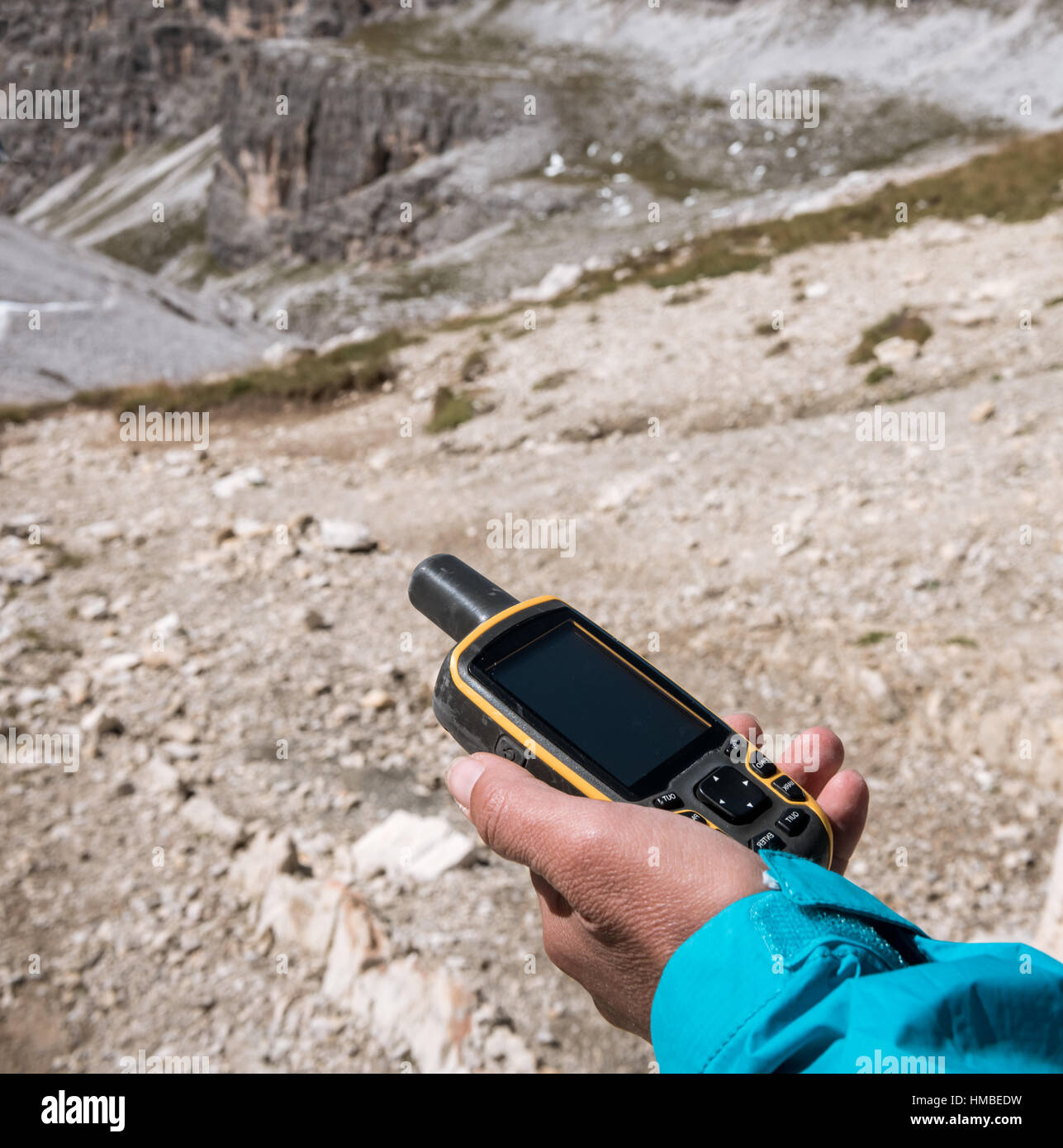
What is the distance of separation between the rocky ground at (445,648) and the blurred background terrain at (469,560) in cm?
3

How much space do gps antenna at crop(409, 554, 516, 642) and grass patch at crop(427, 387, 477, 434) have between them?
A: 9.34 meters

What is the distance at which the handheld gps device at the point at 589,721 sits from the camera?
7.50ft

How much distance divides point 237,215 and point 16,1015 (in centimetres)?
10832

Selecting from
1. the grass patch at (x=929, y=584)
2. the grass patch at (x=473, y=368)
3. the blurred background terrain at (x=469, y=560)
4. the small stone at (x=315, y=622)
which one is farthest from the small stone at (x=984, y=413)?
the grass patch at (x=473, y=368)

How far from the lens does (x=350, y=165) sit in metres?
84.4

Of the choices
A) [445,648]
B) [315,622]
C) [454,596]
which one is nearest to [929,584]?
[445,648]

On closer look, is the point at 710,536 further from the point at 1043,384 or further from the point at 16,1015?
the point at 16,1015

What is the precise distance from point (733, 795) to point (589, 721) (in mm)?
456

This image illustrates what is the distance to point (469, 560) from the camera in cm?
845

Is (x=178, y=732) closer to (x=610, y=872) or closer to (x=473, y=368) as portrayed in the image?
(x=610, y=872)
